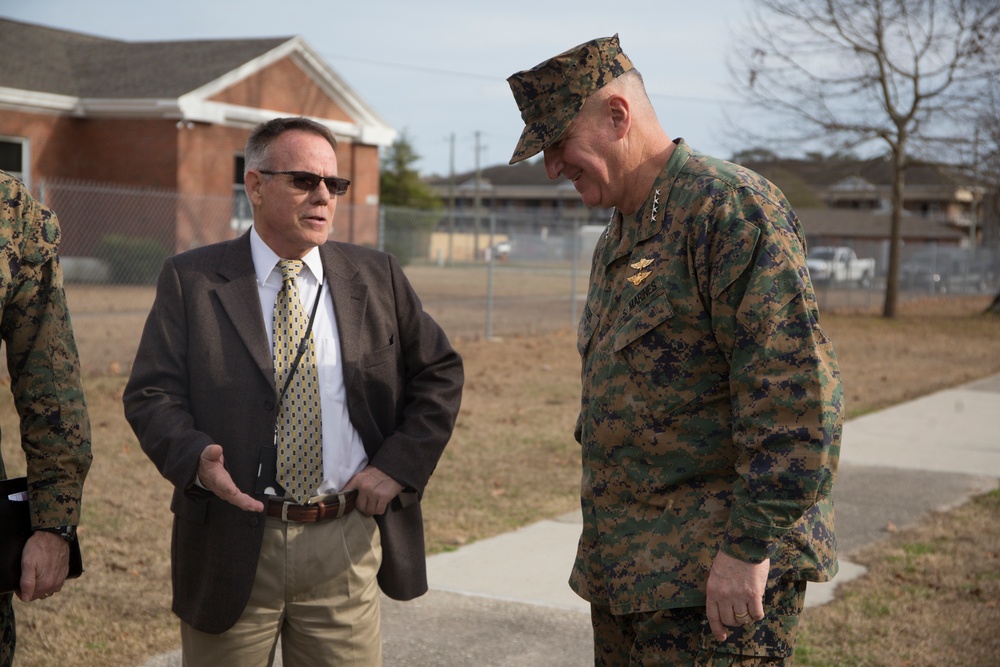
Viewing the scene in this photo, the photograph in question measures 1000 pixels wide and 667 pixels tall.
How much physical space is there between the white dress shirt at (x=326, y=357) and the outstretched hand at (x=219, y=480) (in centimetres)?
25

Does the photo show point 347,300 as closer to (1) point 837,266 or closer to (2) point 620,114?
(2) point 620,114

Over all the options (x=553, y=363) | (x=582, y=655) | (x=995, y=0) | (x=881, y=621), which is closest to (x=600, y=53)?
(x=582, y=655)

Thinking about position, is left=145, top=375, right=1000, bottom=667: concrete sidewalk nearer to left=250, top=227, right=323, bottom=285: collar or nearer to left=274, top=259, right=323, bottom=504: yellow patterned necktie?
Result: left=274, top=259, right=323, bottom=504: yellow patterned necktie

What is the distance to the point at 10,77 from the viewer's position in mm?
24016

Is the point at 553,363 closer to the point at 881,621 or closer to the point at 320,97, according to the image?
the point at 881,621

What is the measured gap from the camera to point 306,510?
285 cm

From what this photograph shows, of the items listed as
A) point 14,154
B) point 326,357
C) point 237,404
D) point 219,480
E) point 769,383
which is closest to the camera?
point 769,383

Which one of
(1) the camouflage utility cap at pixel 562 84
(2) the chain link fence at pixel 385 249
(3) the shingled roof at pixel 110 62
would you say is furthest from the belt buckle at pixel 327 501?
(3) the shingled roof at pixel 110 62

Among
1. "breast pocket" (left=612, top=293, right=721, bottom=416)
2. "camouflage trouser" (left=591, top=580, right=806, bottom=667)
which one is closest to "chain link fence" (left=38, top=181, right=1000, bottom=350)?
"breast pocket" (left=612, top=293, right=721, bottom=416)

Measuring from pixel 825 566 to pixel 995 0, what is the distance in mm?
23709

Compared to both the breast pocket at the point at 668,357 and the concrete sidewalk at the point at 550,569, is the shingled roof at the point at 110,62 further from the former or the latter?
the breast pocket at the point at 668,357

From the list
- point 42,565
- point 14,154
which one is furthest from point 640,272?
point 14,154

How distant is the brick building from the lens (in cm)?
2281

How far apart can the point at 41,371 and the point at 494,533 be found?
12.8 ft
